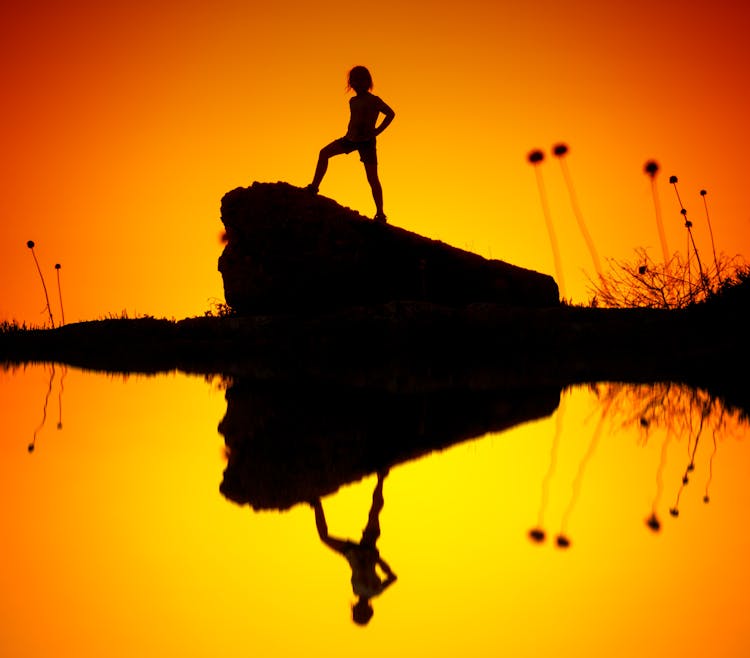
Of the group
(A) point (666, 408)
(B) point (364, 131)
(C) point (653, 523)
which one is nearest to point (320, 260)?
(B) point (364, 131)

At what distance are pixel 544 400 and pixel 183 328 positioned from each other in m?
7.75

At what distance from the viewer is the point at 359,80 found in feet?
48.0

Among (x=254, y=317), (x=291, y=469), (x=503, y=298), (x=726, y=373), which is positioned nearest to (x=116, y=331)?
(x=254, y=317)

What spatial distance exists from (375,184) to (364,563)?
38.2ft

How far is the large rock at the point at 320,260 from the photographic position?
14352 mm

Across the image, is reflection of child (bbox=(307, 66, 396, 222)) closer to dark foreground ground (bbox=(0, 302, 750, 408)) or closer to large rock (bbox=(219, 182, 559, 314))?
large rock (bbox=(219, 182, 559, 314))

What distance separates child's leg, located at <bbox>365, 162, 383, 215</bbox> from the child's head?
3.22 ft

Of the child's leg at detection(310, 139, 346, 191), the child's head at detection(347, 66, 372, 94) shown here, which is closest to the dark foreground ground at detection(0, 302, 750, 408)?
the child's leg at detection(310, 139, 346, 191)

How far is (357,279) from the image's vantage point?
1445 centimetres

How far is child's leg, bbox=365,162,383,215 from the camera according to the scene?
14773mm

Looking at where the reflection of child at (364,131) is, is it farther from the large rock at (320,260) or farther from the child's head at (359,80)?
the large rock at (320,260)

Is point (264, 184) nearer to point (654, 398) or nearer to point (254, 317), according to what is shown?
point (254, 317)

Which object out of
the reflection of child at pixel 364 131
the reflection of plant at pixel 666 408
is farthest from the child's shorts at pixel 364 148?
the reflection of plant at pixel 666 408

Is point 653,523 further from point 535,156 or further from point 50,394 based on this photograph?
point 535,156
